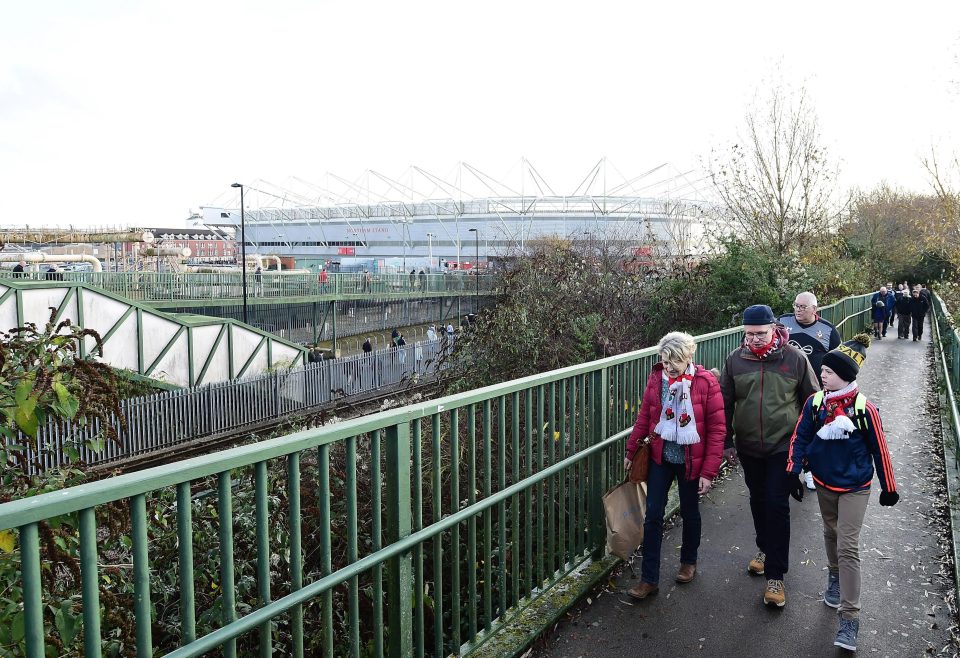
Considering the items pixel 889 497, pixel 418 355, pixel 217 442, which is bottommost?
pixel 217 442

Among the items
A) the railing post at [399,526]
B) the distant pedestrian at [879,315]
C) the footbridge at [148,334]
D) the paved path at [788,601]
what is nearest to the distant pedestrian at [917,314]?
the distant pedestrian at [879,315]

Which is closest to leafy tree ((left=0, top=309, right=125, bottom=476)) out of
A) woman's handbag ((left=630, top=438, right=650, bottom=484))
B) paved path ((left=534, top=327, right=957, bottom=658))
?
paved path ((left=534, top=327, right=957, bottom=658))

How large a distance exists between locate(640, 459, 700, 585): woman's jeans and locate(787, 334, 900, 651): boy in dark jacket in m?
0.74

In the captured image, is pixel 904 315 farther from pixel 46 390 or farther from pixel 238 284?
pixel 238 284

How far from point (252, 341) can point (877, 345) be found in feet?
58.0

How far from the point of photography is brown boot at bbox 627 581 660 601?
4676mm

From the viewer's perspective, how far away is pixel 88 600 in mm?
1931

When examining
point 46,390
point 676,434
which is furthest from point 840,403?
point 46,390

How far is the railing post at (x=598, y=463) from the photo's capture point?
16.6 ft

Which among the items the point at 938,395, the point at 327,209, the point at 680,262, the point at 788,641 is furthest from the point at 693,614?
the point at 327,209

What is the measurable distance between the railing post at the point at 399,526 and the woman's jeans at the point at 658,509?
6.42ft

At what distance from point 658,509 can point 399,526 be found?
2.14 meters

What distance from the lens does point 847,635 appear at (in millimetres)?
4074

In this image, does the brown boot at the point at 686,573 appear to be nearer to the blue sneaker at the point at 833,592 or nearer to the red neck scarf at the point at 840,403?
the blue sneaker at the point at 833,592
